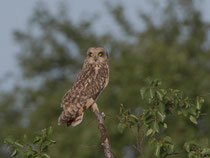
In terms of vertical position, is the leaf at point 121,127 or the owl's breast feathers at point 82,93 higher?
the owl's breast feathers at point 82,93

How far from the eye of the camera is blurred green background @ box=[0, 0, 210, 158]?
16.5m

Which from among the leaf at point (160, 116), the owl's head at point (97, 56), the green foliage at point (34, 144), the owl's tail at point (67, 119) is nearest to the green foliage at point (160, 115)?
the leaf at point (160, 116)

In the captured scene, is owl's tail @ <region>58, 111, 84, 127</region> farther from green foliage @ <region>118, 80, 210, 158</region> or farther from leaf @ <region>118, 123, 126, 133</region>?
leaf @ <region>118, 123, 126, 133</region>

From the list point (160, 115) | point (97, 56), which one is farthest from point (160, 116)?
point (97, 56)

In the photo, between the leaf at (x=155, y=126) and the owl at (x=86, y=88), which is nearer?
the leaf at (x=155, y=126)

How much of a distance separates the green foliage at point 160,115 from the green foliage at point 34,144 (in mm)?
686

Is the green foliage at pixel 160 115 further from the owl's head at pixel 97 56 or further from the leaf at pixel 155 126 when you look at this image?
the owl's head at pixel 97 56

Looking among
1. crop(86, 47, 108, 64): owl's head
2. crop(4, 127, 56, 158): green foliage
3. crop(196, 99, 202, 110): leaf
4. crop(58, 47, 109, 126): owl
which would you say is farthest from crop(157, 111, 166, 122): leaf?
crop(86, 47, 108, 64): owl's head

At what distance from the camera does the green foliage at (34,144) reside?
3.90 meters

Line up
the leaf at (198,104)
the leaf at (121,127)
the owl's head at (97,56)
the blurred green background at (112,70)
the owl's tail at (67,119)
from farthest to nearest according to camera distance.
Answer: the blurred green background at (112,70) → the owl's head at (97,56) → the owl's tail at (67,119) → the leaf at (121,127) → the leaf at (198,104)

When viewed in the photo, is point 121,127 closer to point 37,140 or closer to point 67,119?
point 37,140

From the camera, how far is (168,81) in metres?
17.2

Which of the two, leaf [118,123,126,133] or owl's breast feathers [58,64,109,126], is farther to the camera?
owl's breast feathers [58,64,109,126]

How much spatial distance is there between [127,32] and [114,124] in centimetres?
1187
